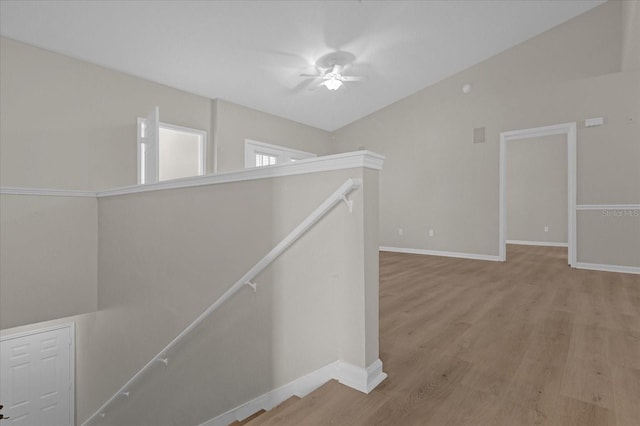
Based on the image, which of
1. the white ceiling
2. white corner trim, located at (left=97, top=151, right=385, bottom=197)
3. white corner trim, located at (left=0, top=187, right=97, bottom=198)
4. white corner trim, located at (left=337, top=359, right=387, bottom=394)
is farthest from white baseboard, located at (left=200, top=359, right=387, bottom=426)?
the white ceiling

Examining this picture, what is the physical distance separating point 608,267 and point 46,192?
7.20m

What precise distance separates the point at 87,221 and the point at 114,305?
111 centimetres

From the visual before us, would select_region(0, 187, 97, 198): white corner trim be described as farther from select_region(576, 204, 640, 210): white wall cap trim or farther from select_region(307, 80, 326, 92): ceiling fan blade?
select_region(576, 204, 640, 210): white wall cap trim

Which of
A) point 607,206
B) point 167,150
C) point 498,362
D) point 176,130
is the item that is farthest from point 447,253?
point 167,150

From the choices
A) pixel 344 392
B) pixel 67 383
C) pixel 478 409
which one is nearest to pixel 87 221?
pixel 67 383

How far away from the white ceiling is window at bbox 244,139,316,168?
32.7 inches

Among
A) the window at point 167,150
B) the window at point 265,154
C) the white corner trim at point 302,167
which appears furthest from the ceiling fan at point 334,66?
the white corner trim at point 302,167

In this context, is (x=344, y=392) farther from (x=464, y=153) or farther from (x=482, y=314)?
(x=464, y=153)

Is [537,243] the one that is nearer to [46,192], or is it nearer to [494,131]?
[494,131]

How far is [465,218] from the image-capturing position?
5.42 meters

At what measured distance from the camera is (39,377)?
4176 mm

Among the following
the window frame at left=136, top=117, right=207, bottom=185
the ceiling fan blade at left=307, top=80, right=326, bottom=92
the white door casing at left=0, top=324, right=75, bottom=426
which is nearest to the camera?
the white door casing at left=0, top=324, right=75, bottom=426

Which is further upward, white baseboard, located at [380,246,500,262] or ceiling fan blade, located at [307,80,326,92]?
ceiling fan blade, located at [307,80,326,92]

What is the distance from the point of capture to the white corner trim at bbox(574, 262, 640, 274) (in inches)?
160
